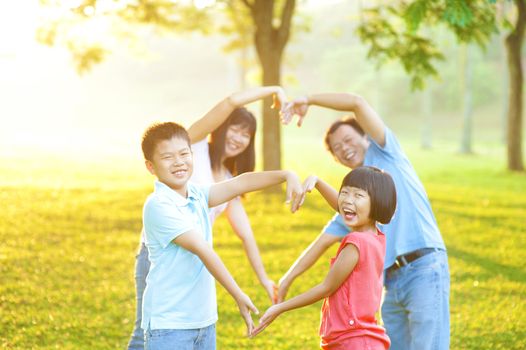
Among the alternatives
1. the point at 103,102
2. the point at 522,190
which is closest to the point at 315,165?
the point at 522,190

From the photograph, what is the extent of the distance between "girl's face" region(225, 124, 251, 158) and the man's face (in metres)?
0.64

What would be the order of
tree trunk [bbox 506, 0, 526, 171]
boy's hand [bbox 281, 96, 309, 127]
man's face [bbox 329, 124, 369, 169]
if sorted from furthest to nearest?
tree trunk [bbox 506, 0, 526, 171], boy's hand [bbox 281, 96, 309, 127], man's face [bbox 329, 124, 369, 169]

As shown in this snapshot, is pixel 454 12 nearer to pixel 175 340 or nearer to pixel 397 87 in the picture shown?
pixel 175 340

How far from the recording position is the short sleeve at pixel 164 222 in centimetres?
340

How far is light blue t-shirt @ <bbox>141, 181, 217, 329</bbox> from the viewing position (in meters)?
3.40

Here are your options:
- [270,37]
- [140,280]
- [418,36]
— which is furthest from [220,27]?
[140,280]

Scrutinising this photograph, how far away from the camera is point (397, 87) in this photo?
7162 centimetres

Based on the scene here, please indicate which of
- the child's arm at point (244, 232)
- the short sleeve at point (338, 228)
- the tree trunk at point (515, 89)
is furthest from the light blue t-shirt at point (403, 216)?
the tree trunk at point (515, 89)

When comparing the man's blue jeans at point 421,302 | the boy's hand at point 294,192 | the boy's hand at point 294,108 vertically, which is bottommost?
the man's blue jeans at point 421,302

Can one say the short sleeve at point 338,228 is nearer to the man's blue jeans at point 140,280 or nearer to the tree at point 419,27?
the man's blue jeans at point 140,280

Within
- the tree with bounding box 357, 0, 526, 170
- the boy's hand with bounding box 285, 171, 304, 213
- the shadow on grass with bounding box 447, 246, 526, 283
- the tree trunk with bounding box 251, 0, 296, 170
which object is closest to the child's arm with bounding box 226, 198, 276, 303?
the boy's hand with bounding box 285, 171, 304, 213

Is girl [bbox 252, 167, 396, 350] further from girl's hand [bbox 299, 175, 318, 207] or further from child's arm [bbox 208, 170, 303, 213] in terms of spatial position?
child's arm [bbox 208, 170, 303, 213]

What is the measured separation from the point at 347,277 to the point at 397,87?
70.0 meters

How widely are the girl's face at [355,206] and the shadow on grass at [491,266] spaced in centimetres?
585
